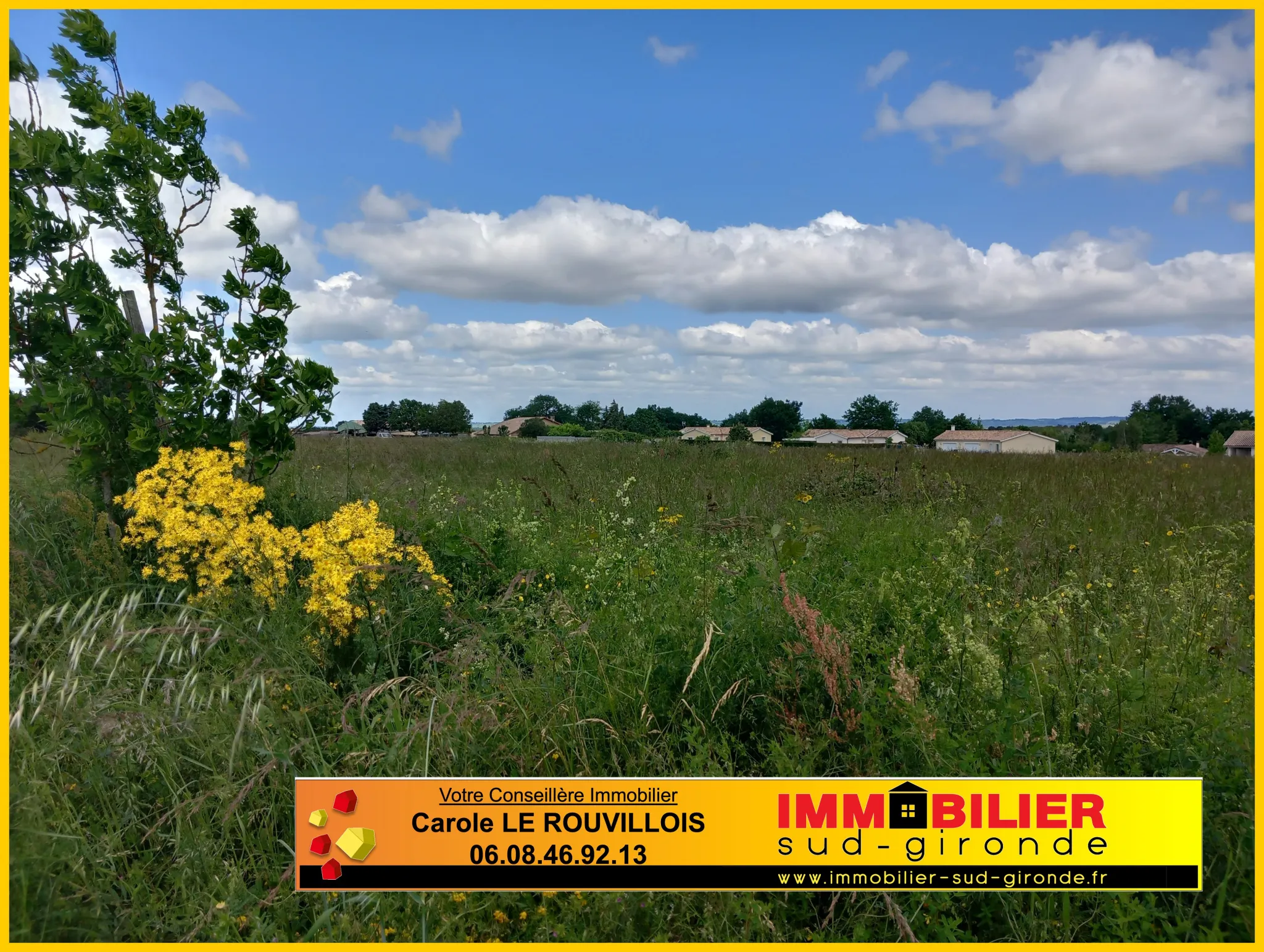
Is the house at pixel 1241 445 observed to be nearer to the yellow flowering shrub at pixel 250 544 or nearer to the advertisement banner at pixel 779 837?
the advertisement banner at pixel 779 837

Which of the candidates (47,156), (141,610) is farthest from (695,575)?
(47,156)

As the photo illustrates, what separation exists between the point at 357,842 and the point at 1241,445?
2285cm

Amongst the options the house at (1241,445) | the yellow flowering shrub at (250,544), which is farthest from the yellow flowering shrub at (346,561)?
the house at (1241,445)

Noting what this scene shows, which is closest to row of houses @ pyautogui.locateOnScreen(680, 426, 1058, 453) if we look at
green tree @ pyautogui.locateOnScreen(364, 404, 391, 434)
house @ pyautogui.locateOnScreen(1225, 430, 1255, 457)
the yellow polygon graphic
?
house @ pyautogui.locateOnScreen(1225, 430, 1255, 457)

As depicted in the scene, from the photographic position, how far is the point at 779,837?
2111mm

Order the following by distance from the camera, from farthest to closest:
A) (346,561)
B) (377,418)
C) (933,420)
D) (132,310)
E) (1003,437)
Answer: (933,420)
(1003,437)
(377,418)
(132,310)
(346,561)

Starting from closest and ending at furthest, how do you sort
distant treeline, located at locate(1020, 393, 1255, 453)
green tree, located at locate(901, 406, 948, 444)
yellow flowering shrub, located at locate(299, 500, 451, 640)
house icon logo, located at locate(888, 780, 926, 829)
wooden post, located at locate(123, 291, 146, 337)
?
house icon logo, located at locate(888, 780, 926, 829), yellow flowering shrub, located at locate(299, 500, 451, 640), wooden post, located at locate(123, 291, 146, 337), distant treeline, located at locate(1020, 393, 1255, 453), green tree, located at locate(901, 406, 948, 444)

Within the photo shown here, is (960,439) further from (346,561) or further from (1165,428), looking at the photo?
(346,561)

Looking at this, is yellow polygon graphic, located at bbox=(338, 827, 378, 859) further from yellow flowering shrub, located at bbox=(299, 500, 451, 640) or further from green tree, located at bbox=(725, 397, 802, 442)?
green tree, located at bbox=(725, 397, 802, 442)

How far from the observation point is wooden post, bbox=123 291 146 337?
5.16 meters

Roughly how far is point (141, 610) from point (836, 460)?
8.07 metres

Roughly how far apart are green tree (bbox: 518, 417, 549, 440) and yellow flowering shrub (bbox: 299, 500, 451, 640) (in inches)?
459

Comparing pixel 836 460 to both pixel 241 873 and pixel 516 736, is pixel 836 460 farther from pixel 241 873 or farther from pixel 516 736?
pixel 241 873

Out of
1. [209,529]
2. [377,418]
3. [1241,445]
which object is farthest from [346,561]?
[1241,445]
